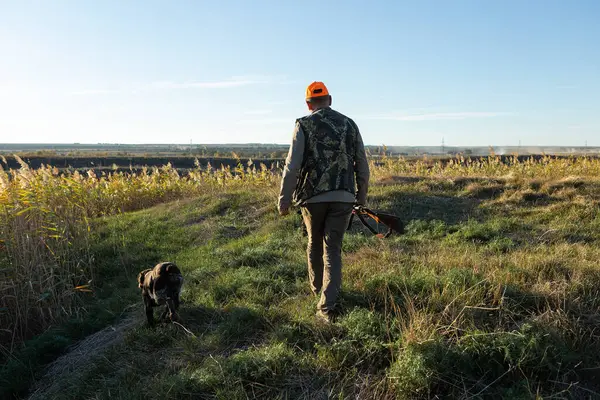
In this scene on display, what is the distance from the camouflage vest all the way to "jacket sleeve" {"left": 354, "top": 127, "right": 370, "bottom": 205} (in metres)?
0.18

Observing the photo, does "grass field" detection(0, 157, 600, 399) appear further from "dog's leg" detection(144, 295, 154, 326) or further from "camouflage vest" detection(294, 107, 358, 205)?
"camouflage vest" detection(294, 107, 358, 205)

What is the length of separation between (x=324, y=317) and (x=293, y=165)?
1.51 m

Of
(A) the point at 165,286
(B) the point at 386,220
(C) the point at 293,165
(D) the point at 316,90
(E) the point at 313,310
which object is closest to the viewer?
(C) the point at 293,165

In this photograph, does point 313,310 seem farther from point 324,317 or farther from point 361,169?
point 361,169

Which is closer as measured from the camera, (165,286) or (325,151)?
(325,151)

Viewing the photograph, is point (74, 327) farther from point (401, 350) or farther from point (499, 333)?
point (499, 333)

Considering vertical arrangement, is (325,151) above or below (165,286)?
above

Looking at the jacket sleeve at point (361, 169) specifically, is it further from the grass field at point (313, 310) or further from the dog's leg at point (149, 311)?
the dog's leg at point (149, 311)

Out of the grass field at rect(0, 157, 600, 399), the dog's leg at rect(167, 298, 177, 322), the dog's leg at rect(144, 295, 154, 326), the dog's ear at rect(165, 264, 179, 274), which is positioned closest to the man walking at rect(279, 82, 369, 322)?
the grass field at rect(0, 157, 600, 399)

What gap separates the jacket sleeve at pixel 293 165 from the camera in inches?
173

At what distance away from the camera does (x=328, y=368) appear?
3.76 metres

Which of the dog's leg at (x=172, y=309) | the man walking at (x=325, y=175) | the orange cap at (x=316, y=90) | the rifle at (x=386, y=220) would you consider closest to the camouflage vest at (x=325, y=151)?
the man walking at (x=325, y=175)

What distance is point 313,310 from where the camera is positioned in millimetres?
4676

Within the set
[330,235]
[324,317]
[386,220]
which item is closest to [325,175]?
[330,235]
